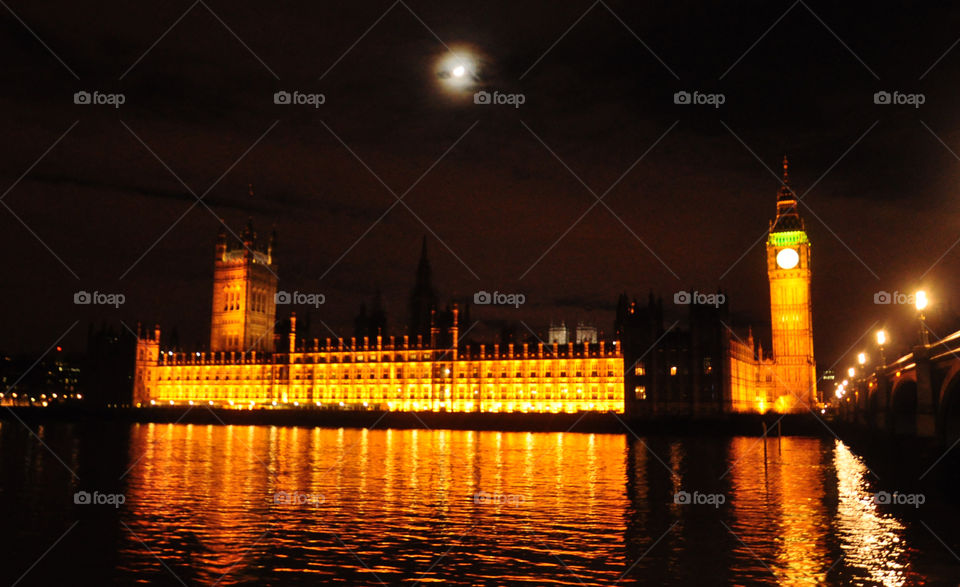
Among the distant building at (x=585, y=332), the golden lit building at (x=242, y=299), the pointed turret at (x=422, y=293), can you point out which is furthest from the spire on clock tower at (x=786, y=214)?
the golden lit building at (x=242, y=299)

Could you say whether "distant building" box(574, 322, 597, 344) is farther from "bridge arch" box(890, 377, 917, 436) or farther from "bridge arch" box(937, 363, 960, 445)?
"bridge arch" box(937, 363, 960, 445)

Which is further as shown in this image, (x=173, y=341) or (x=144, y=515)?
(x=173, y=341)

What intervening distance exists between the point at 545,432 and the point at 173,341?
10012 cm

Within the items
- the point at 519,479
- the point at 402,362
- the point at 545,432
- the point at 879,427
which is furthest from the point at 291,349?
the point at 519,479

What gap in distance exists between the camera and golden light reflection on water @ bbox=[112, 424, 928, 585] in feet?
61.8

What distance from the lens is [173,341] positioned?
16488cm

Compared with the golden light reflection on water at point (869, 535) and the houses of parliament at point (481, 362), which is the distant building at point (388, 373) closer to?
the houses of parliament at point (481, 362)

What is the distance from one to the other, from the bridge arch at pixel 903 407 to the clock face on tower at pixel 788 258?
88529 mm

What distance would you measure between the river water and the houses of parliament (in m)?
61.4

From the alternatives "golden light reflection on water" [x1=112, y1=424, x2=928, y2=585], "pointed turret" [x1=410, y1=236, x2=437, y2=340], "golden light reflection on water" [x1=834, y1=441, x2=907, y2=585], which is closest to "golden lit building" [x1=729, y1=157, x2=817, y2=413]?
"pointed turret" [x1=410, y1=236, x2=437, y2=340]

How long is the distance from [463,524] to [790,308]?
13596 centimetres

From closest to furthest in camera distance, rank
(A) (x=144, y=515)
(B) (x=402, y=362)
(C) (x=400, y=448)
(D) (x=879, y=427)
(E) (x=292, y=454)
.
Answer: (A) (x=144, y=515), (E) (x=292, y=454), (C) (x=400, y=448), (D) (x=879, y=427), (B) (x=402, y=362)

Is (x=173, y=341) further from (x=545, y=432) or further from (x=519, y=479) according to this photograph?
(x=519, y=479)

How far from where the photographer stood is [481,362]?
409 feet
